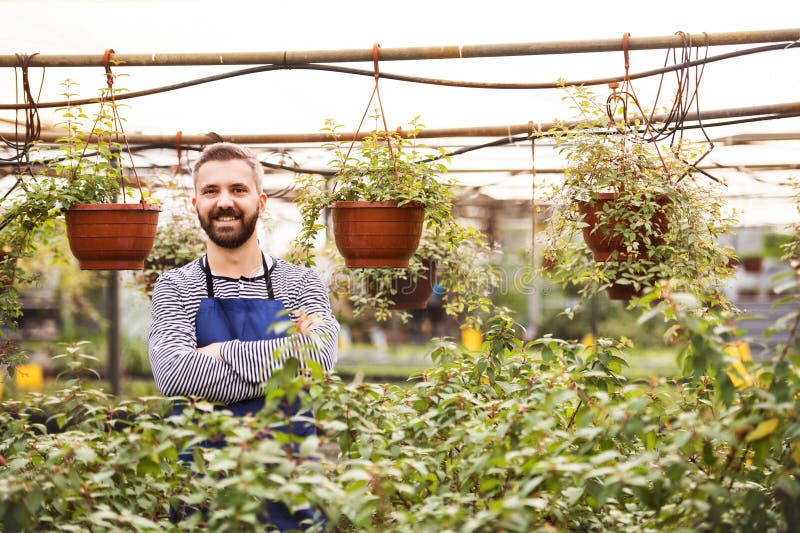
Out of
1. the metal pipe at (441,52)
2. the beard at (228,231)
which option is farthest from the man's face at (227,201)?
the metal pipe at (441,52)

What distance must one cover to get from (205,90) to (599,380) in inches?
128

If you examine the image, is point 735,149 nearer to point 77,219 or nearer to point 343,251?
point 343,251

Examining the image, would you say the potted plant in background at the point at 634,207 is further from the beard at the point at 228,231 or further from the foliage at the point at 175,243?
the foliage at the point at 175,243

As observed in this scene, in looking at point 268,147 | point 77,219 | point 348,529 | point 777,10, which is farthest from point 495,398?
point 268,147

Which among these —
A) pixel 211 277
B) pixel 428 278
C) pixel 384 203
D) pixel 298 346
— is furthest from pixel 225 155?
pixel 428 278

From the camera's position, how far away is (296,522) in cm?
220

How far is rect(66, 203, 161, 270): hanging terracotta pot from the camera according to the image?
125 inches

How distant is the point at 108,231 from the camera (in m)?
3.20

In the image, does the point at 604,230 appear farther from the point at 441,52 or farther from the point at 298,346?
the point at 298,346

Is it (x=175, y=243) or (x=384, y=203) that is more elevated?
(x=384, y=203)

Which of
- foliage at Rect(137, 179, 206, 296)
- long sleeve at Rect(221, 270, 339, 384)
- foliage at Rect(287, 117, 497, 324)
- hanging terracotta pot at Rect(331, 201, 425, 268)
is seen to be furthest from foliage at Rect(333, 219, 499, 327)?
long sleeve at Rect(221, 270, 339, 384)

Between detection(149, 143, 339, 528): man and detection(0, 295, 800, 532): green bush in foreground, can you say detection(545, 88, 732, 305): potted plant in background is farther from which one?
detection(149, 143, 339, 528): man

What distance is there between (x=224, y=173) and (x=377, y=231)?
0.72m

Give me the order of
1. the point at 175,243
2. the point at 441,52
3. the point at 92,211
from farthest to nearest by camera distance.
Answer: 1. the point at 175,243
2. the point at 92,211
3. the point at 441,52
